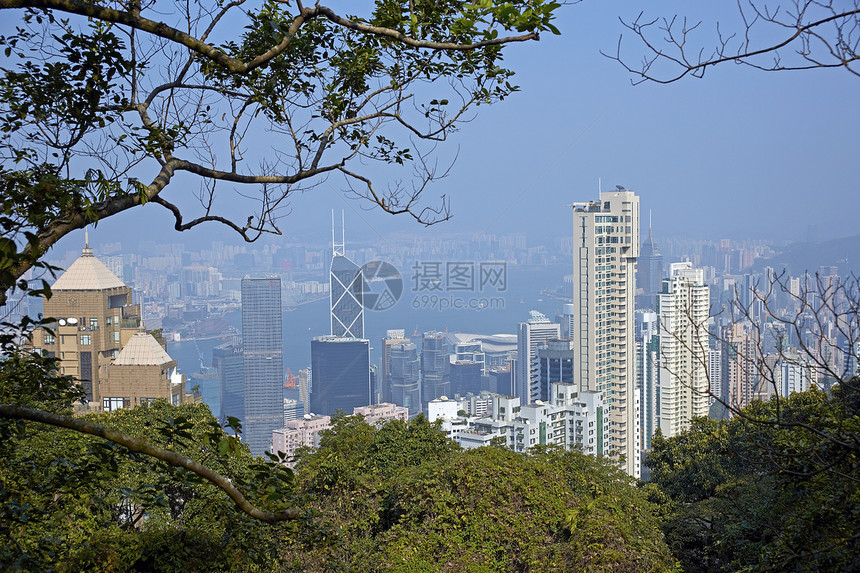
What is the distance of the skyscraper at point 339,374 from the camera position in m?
50.2

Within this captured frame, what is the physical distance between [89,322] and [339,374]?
35602 mm

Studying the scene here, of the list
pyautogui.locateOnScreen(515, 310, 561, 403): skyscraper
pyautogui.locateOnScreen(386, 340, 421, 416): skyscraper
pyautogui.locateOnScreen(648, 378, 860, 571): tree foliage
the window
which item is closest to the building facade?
pyautogui.locateOnScreen(386, 340, 421, 416): skyscraper

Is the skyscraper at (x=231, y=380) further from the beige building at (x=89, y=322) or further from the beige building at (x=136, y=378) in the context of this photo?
the beige building at (x=136, y=378)

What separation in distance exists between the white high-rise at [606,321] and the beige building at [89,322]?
18.1 m

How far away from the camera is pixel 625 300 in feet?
97.3

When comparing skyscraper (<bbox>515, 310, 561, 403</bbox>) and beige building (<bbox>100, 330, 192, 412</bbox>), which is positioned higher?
beige building (<bbox>100, 330, 192, 412</bbox>)

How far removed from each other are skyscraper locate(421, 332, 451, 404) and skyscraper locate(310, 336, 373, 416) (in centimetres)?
431

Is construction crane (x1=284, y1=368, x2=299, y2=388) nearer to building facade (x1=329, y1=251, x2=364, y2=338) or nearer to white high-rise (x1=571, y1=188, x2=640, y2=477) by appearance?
building facade (x1=329, y1=251, x2=364, y2=338)

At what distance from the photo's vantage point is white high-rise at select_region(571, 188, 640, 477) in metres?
29.2

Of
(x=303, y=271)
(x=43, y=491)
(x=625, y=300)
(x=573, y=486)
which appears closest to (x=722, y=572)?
(x=573, y=486)

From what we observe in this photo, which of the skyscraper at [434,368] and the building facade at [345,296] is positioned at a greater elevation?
the building facade at [345,296]

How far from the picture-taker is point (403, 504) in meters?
5.49

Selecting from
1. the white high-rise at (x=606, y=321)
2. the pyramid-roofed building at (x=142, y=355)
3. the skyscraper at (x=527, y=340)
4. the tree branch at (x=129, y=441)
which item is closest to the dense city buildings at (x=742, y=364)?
the tree branch at (x=129, y=441)

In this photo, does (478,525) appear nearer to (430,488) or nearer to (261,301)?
(430,488)
